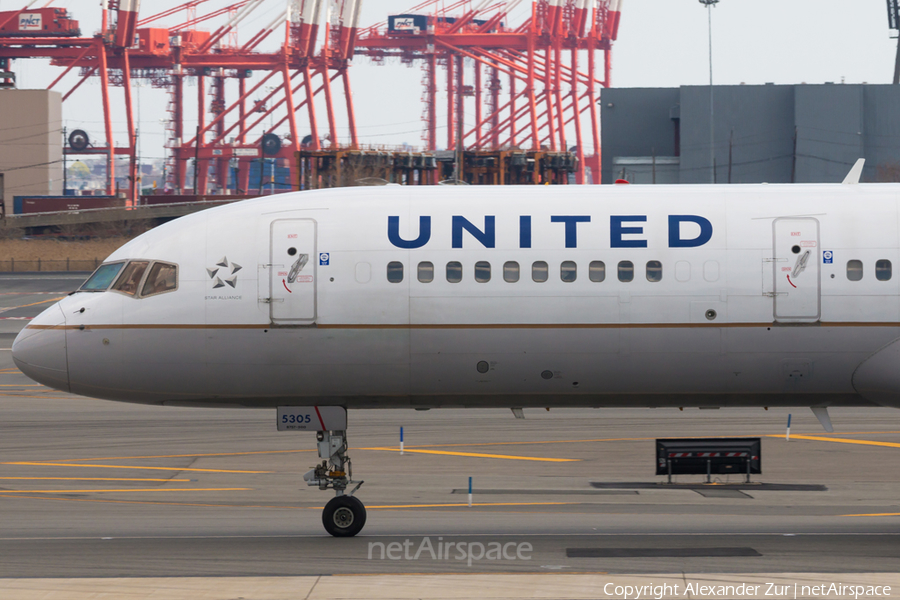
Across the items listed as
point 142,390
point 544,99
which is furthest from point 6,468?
point 544,99

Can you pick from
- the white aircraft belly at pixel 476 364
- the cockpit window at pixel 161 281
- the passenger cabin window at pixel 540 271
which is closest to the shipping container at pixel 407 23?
the cockpit window at pixel 161 281

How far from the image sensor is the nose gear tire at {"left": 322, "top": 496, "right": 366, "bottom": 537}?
733 inches

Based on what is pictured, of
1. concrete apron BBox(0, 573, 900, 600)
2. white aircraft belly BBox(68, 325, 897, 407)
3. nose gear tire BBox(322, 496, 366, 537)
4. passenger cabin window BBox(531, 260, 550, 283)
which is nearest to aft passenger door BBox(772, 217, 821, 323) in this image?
white aircraft belly BBox(68, 325, 897, 407)

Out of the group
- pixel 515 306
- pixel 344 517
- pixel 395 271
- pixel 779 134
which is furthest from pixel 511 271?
pixel 779 134

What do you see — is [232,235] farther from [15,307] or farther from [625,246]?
[15,307]

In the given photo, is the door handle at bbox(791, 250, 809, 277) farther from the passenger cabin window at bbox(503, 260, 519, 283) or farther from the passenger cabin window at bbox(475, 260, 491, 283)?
the passenger cabin window at bbox(475, 260, 491, 283)

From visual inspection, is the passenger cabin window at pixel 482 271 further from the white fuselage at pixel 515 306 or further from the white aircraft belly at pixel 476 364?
the white aircraft belly at pixel 476 364

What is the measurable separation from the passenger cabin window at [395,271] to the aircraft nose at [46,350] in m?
5.75

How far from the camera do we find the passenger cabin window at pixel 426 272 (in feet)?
55.8

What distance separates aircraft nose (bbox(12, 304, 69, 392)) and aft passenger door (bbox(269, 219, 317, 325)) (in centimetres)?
374

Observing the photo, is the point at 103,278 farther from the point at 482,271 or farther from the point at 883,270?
the point at 883,270

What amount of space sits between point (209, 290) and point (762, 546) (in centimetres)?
1088

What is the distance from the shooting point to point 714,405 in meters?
17.7

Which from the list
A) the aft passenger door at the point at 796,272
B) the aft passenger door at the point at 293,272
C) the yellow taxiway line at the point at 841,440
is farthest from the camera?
the yellow taxiway line at the point at 841,440
